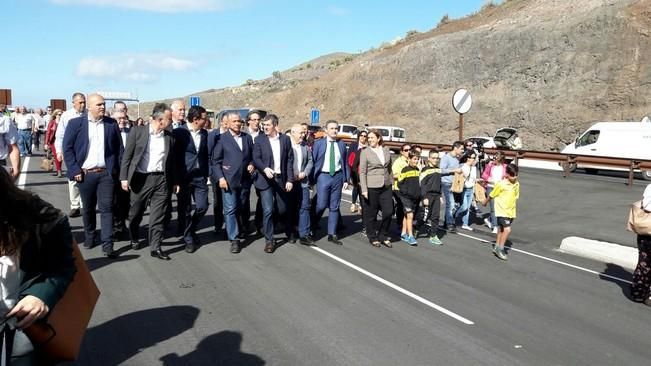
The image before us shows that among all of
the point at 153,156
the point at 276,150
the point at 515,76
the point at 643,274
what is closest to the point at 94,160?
the point at 153,156

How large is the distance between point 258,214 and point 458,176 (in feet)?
13.6

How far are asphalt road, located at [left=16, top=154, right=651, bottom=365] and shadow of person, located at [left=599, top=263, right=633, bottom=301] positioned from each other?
1.2 inches

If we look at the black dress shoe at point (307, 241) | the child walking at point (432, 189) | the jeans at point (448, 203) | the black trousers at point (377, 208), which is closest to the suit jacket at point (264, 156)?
the black dress shoe at point (307, 241)

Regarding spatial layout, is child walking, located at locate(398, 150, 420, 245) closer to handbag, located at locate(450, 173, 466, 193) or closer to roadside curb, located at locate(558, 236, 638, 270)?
handbag, located at locate(450, 173, 466, 193)

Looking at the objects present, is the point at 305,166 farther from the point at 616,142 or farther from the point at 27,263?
the point at 616,142

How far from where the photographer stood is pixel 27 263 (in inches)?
90.7

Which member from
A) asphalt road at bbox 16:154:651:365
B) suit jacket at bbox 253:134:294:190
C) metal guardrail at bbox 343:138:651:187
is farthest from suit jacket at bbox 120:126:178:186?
metal guardrail at bbox 343:138:651:187

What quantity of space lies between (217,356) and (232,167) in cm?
398

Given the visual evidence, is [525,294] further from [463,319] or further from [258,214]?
[258,214]

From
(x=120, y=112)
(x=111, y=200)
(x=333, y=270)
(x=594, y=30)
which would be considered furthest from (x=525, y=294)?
(x=594, y=30)

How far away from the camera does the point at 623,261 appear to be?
8.53 meters

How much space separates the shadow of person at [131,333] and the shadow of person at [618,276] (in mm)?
5467

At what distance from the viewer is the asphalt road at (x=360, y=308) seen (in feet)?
15.2

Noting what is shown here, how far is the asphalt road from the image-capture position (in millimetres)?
4641
